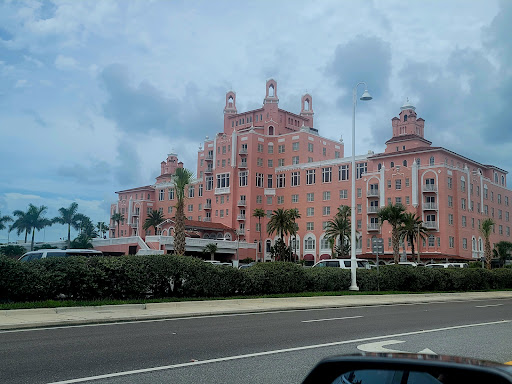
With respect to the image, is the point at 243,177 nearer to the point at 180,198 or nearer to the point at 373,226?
the point at 373,226

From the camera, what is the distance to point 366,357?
2.74 metres

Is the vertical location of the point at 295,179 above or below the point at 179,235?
above

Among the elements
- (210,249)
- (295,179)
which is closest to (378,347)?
(210,249)

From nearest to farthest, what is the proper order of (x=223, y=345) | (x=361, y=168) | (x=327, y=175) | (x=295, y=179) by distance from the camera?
(x=223, y=345) → (x=361, y=168) → (x=327, y=175) → (x=295, y=179)

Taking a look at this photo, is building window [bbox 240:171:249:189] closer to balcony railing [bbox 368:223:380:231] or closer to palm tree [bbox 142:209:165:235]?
palm tree [bbox 142:209:165:235]

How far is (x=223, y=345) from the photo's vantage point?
1095 cm

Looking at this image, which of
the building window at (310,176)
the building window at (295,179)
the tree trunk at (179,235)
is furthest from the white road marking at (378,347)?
the building window at (295,179)

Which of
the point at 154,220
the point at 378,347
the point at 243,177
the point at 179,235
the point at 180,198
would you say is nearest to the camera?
the point at 378,347

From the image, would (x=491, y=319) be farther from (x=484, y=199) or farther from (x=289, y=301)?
(x=484, y=199)

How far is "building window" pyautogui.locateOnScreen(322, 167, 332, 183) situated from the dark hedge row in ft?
178

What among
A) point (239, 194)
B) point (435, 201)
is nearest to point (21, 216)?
point (239, 194)

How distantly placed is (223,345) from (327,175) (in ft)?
248

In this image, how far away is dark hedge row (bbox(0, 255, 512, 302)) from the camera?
17359mm

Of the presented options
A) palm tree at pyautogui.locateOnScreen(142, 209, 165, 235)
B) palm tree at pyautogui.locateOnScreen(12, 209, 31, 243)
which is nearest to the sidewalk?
palm tree at pyautogui.locateOnScreen(142, 209, 165, 235)
